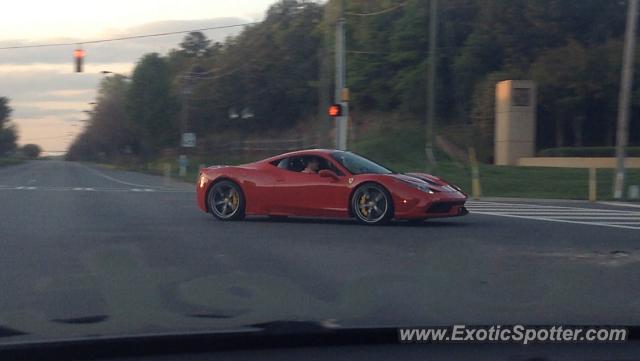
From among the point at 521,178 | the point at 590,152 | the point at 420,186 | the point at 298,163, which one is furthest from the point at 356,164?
the point at 590,152

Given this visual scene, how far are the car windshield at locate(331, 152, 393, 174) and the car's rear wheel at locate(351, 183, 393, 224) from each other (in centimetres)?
46

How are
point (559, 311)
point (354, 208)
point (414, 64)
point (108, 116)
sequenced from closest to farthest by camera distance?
point (559, 311) → point (354, 208) → point (414, 64) → point (108, 116)

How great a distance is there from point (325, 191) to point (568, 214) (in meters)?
5.58

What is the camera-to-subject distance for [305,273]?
9.62m

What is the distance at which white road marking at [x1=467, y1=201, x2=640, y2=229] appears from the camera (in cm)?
1535

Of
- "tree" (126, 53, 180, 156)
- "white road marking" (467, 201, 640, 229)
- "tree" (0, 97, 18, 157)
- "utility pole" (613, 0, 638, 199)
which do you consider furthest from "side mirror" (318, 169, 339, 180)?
"tree" (0, 97, 18, 157)

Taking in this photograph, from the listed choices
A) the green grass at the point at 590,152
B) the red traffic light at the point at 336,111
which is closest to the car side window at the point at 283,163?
the red traffic light at the point at 336,111

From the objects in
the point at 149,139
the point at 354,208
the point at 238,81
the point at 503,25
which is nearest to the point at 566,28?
the point at 503,25

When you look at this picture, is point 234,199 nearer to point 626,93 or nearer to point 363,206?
point 363,206

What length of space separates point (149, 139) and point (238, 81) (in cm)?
878

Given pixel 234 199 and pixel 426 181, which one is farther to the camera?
pixel 234 199

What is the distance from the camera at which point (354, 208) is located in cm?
1419

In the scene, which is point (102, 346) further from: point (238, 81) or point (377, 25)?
point (238, 81)

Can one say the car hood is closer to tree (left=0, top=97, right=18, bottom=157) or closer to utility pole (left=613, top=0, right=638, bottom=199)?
utility pole (left=613, top=0, right=638, bottom=199)
